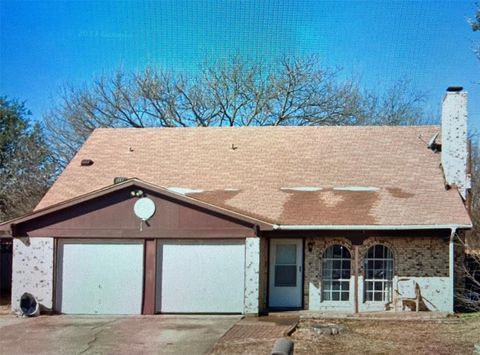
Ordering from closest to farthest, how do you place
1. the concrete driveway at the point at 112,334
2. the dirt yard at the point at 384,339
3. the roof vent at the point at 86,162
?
the dirt yard at the point at 384,339
the concrete driveway at the point at 112,334
the roof vent at the point at 86,162

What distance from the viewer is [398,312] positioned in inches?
639

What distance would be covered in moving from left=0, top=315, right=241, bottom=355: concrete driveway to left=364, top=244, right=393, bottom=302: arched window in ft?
12.4

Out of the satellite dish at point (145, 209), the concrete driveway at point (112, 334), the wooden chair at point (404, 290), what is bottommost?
the concrete driveway at point (112, 334)

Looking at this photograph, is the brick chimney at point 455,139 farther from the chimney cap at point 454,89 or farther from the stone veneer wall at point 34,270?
the stone veneer wall at point 34,270

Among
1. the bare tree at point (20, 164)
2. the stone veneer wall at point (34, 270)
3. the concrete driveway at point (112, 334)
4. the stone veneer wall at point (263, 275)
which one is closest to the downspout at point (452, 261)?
the stone veneer wall at point (263, 275)

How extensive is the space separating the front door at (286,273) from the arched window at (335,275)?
674 mm

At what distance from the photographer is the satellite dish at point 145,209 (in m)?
16.7

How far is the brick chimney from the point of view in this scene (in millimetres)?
18297

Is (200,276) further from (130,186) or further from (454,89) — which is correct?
(454,89)

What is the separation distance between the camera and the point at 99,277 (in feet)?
55.4

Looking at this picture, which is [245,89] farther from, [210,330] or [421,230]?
[210,330]

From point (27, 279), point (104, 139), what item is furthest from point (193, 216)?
point (104, 139)

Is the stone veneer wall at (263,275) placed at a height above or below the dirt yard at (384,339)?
above

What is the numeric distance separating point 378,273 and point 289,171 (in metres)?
4.47
